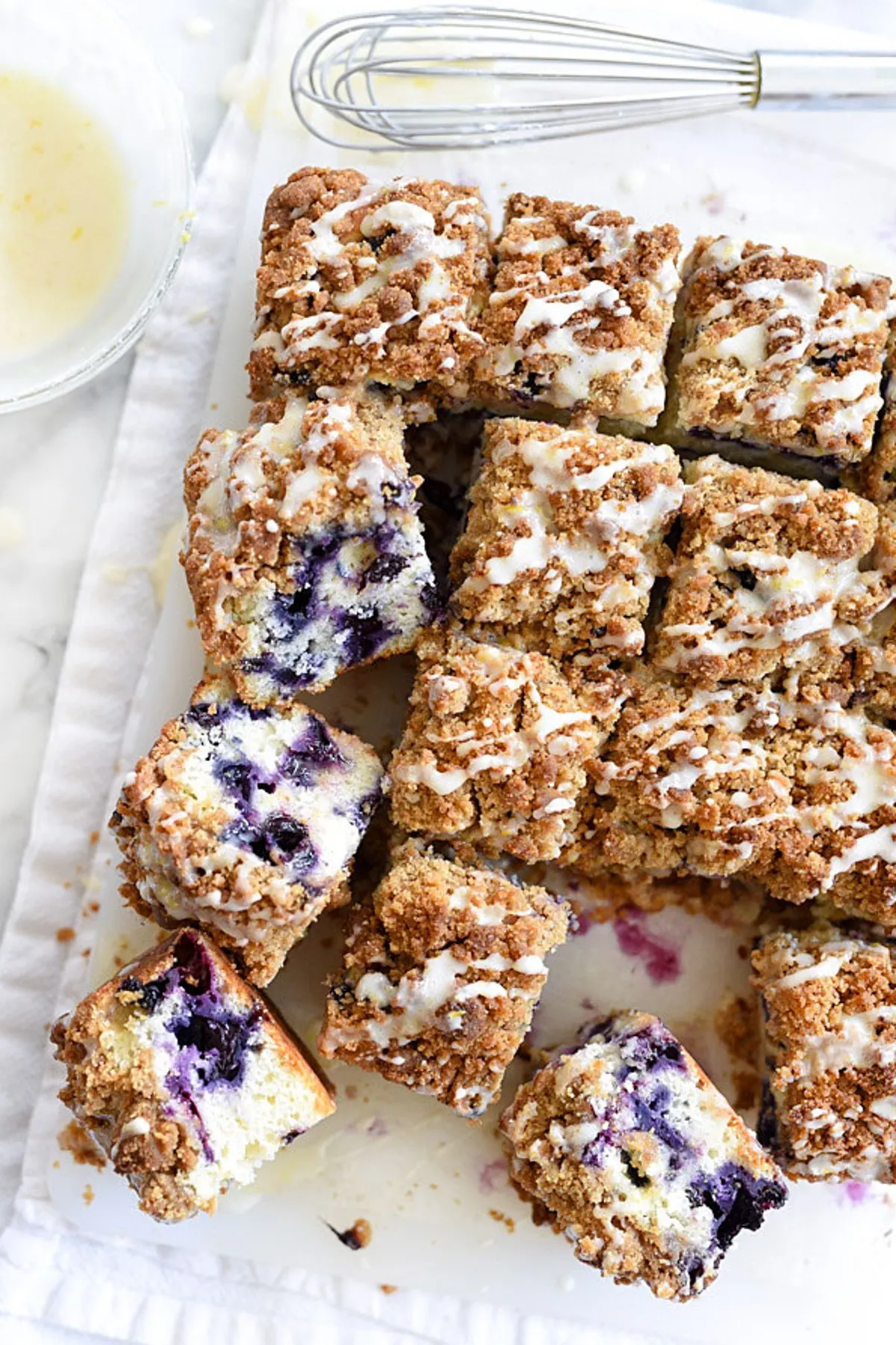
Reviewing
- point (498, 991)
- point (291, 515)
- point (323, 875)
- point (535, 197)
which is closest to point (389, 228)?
point (535, 197)

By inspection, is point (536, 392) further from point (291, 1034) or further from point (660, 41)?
point (291, 1034)

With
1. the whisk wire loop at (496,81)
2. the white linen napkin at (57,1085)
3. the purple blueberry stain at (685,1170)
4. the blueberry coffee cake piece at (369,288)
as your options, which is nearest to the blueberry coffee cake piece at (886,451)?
the whisk wire loop at (496,81)

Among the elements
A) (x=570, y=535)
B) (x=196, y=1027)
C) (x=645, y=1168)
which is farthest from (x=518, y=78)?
(x=645, y=1168)

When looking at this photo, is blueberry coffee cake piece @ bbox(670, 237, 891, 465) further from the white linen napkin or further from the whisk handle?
the white linen napkin

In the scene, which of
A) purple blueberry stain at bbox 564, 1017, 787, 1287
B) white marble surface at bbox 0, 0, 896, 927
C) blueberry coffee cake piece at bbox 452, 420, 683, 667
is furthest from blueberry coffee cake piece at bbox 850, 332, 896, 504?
purple blueberry stain at bbox 564, 1017, 787, 1287

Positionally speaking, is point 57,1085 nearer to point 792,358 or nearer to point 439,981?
point 439,981

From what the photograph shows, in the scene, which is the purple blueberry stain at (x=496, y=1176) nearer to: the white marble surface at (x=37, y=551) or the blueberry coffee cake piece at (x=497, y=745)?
the blueberry coffee cake piece at (x=497, y=745)
